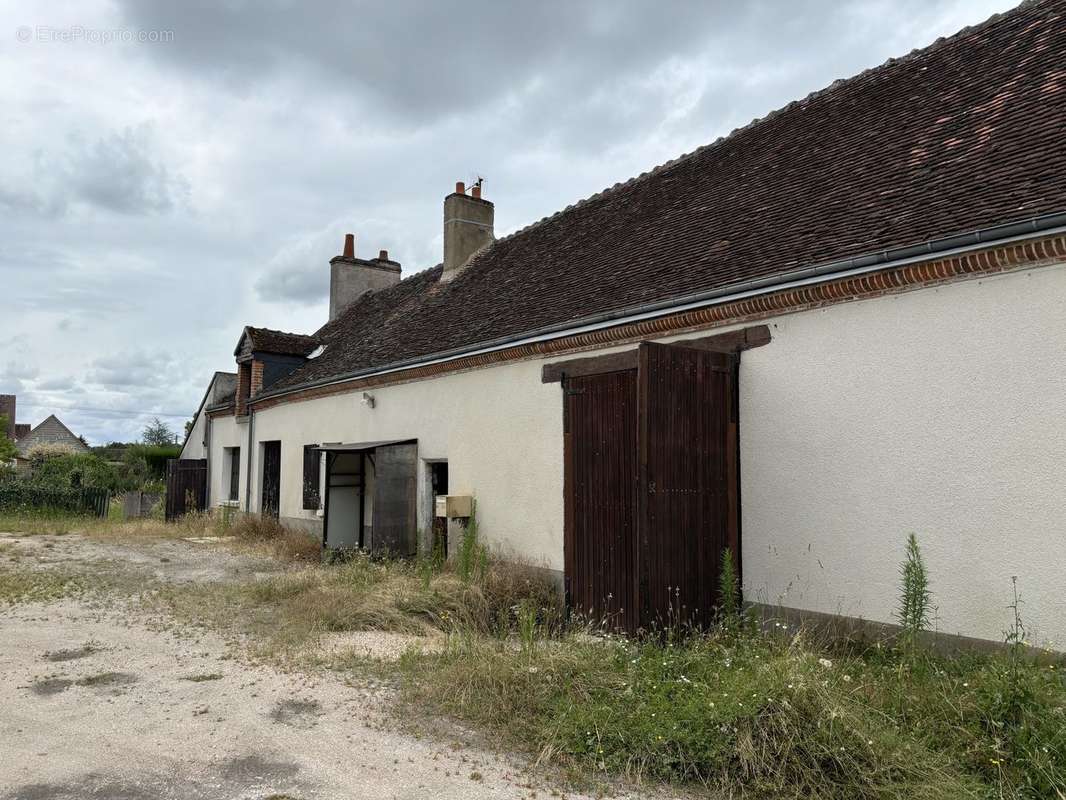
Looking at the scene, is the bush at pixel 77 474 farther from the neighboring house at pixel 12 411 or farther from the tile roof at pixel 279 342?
the neighboring house at pixel 12 411

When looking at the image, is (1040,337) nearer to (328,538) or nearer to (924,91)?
(924,91)

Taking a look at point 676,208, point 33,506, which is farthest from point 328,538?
point 33,506

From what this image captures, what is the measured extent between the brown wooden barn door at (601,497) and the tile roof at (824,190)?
1.36 metres

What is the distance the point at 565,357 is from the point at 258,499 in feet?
37.2

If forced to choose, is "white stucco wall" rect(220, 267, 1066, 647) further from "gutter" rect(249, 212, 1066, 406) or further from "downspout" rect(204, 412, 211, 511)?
"downspout" rect(204, 412, 211, 511)

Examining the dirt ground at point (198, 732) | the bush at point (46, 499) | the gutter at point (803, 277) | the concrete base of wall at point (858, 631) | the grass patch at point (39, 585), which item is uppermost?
the gutter at point (803, 277)

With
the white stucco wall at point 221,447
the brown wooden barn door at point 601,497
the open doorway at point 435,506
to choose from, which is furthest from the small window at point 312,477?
the brown wooden barn door at point 601,497

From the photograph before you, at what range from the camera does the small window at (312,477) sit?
1475cm

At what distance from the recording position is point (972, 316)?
549cm

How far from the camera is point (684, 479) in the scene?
6.48 meters

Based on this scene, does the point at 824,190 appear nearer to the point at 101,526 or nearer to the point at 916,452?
the point at 916,452

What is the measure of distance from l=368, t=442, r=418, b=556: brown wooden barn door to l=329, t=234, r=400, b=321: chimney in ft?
36.1

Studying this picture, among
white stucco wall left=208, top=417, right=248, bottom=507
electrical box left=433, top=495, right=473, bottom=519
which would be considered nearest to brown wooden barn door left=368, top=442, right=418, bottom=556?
electrical box left=433, top=495, right=473, bottom=519

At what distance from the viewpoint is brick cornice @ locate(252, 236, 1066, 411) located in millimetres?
5219
